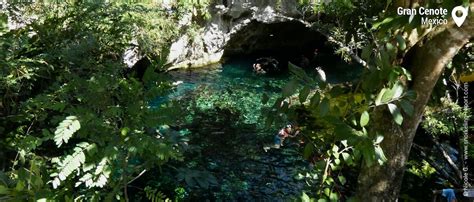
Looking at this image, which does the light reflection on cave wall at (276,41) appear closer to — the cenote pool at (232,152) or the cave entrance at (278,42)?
the cave entrance at (278,42)

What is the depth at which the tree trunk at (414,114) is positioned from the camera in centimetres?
170

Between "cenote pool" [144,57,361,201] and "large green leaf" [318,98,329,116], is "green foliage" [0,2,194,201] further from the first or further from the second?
"large green leaf" [318,98,329,116]

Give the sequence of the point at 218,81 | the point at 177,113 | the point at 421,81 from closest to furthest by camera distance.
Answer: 1. the point at 421,81
2. the point at 177,113
3. the point at 218,81

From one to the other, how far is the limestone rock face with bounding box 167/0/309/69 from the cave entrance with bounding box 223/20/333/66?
0.18m

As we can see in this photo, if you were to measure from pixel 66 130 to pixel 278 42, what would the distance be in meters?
13.3

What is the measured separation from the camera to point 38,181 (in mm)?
2041

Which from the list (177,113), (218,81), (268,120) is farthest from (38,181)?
(218,81)

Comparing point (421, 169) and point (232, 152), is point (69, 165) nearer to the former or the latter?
point (232, 152)

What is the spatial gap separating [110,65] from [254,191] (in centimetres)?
225

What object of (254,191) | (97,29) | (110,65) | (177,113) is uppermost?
(97,29)

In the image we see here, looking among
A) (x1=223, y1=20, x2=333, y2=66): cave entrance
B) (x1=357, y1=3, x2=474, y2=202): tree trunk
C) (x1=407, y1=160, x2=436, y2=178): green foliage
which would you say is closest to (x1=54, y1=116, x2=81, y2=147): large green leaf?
(x1=357, y1=3, x2=474, y2=202): tree trunk

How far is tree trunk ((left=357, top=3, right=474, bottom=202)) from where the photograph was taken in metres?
1.70

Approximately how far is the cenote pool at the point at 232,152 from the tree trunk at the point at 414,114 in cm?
34

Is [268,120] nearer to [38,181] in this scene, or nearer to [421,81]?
[421,81]
